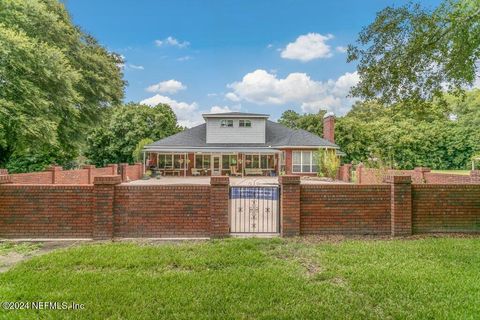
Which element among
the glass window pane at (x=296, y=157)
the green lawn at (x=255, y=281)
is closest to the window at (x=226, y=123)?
the glass window pane at (x=296, y=157)

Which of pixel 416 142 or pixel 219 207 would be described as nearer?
pixel 219 207

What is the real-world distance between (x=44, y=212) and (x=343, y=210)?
7.15 metres

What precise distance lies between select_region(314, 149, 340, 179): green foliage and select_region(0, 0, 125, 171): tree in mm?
16720

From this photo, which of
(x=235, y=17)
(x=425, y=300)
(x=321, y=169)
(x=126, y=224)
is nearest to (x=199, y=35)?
(x=235, y=17)

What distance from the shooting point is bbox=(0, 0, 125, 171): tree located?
1180cm

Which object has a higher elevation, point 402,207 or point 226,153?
point 226,153

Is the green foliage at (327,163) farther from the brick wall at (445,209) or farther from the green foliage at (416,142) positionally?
the brick wall at (445,209)

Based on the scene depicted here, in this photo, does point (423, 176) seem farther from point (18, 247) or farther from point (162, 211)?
point (18, 247)

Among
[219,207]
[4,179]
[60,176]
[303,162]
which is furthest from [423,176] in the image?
[60,176]

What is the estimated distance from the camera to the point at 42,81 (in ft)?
44.9

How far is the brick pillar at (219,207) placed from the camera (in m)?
7.66

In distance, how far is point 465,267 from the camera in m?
5.37

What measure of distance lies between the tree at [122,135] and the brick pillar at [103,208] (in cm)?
2774

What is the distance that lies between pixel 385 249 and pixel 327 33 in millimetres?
17574
